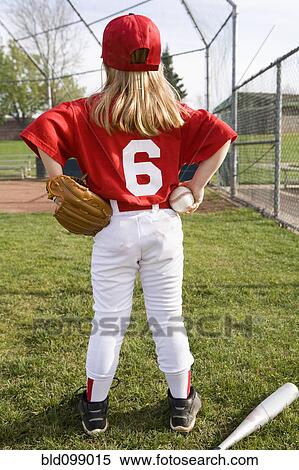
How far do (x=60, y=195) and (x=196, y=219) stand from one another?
523 centimetres

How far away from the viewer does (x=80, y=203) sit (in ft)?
5.77

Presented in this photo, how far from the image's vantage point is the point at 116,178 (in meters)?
1.75

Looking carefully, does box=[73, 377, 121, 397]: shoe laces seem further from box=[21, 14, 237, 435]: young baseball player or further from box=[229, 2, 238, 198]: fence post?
box=[229, 2, 238, 198]: fence post

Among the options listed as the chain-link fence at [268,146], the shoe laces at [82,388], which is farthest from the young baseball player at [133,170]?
the chain-link fence at [268,146]

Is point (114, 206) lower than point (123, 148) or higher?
lower

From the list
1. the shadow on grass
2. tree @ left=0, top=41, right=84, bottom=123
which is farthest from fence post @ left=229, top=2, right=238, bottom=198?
tree @ left=0, top=41, right=84, bottom=123

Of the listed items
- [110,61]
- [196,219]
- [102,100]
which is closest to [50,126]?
Result: [102,100]

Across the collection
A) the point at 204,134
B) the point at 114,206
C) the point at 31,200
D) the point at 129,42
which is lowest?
the point at 31,200

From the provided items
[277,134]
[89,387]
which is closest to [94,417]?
[89,387]

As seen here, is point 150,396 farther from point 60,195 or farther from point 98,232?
point 60,195

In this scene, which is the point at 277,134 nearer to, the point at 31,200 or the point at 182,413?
the point at 182,413

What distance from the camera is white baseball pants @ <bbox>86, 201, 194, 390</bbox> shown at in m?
1.75

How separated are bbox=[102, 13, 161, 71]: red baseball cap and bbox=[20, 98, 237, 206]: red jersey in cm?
20

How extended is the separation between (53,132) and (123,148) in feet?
0.82
